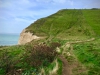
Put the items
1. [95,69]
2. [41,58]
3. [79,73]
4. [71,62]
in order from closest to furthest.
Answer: [79,73], [95,69], [71,62], [41,58]

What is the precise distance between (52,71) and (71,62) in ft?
18.1

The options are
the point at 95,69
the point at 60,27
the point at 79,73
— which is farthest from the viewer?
the point at 60,27

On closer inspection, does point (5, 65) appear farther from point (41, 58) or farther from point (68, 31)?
point (68, 31)

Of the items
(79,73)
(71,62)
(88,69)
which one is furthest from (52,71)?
(71,62)

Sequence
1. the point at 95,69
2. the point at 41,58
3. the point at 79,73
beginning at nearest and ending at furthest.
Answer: the point at 79,73
the point at 95,69
the point at 41,58

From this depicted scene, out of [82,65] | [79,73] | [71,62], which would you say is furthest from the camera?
[71,62]

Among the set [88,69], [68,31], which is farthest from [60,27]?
[88,69]

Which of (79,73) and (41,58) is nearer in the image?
(79,73)

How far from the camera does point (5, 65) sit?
24.2 m

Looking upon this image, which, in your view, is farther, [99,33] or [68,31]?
[68,31]

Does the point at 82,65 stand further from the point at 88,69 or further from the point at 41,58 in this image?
the point at 41,58

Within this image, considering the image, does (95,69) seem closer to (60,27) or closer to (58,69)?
(58,69)

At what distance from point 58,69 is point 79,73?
6.32 ft

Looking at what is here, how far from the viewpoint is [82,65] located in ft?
69.4
